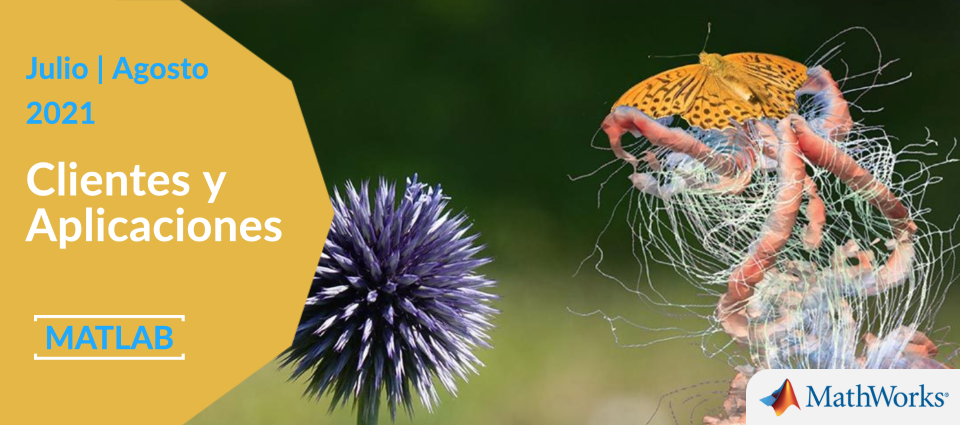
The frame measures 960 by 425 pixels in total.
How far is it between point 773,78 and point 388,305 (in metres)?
1.02

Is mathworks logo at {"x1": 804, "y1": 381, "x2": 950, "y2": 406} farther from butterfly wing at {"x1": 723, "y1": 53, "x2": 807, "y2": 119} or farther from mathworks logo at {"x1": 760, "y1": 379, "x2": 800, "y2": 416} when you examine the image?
butterfly wing at {"x1": 723, "y1": 53, "x2": 807, "y2": 119}

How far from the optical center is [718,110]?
2.11 m

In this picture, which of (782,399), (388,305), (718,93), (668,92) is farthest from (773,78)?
(388,305)

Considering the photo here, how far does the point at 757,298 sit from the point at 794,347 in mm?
139

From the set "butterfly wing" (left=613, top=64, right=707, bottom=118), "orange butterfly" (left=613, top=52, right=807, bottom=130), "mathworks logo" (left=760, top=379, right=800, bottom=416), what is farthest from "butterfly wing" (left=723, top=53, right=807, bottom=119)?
"mathworks logo" (left=760, top=379, right=800, bottom=416)

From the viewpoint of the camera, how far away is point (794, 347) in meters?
2.11

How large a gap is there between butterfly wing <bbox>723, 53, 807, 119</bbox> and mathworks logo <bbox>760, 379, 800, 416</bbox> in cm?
59

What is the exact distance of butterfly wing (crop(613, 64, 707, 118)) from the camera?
6.96ft

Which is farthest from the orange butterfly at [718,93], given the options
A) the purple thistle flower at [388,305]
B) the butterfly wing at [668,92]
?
the purple thistle flower at [388,305]

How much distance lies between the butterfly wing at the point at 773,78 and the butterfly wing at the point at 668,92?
110 millimetres

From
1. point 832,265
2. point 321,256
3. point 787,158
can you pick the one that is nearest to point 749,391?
point 832,265

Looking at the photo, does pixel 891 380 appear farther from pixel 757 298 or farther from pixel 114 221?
pixel 114 221

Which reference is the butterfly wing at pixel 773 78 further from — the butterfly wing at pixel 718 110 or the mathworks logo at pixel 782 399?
the mathworks logo at pixel 782 399

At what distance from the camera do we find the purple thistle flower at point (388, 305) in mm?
1986
